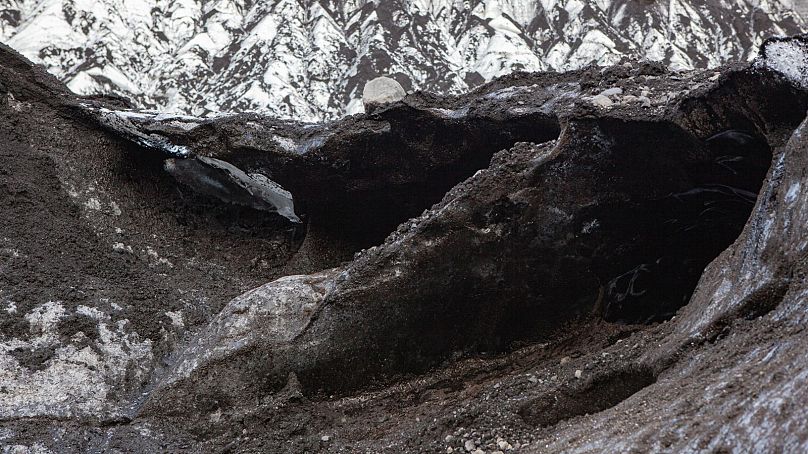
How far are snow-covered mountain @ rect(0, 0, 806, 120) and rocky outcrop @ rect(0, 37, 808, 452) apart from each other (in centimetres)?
998

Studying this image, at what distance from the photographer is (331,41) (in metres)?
17.5

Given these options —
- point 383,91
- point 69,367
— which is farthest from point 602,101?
point 69,367

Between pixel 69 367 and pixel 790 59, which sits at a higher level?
pixel 790 59

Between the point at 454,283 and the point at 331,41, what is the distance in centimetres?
1427

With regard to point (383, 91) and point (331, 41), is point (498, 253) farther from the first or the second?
point (331, 41)

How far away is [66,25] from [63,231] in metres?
13.1

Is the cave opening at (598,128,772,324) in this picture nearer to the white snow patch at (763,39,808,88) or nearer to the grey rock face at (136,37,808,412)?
the grey rock face at (136,37,808,412)

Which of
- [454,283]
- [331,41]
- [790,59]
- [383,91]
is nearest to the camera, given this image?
[790,59]

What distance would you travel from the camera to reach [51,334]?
4.51 meters

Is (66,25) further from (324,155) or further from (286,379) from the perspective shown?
(286,379)

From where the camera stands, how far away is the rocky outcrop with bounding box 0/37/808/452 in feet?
11.3

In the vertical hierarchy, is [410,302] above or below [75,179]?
below

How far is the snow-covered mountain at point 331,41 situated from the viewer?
52.2ft

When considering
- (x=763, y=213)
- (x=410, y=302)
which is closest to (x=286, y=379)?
(x=410, y=302)
